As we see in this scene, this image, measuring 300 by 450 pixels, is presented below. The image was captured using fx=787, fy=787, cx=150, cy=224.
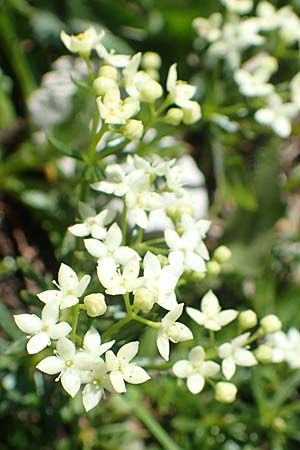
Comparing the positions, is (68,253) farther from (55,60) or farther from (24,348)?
(55,60)

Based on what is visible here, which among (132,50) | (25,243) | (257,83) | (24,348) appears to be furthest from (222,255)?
(132,50)

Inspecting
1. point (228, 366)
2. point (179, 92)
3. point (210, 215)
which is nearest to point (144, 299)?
point (228, 366)

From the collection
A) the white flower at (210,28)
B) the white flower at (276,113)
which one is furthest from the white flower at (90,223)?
the white flower at (210,28)

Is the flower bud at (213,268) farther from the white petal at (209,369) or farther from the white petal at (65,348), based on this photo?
the white petal at (65,348)

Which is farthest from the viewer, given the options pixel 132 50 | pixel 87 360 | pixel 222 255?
pixel 132 50

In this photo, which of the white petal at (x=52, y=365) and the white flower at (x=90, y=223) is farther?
the white flower at (x=90, y=223)

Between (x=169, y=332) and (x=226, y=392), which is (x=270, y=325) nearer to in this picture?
(x=226, y=392)
